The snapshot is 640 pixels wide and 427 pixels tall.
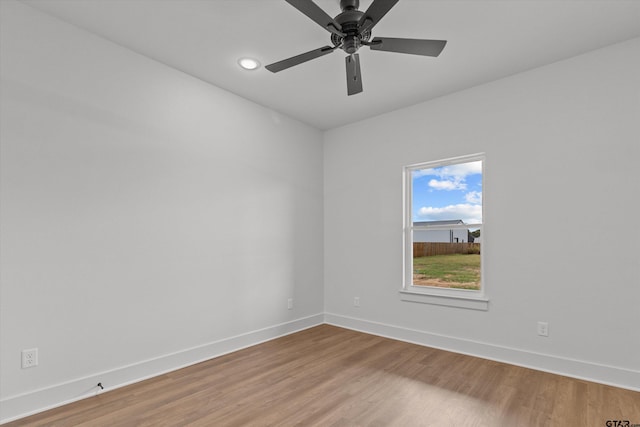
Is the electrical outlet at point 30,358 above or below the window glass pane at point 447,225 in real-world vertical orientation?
below

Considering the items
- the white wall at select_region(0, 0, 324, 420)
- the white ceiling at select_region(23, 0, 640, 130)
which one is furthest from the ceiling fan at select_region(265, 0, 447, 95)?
the white wall at select_region(0, 0, 324, 420)

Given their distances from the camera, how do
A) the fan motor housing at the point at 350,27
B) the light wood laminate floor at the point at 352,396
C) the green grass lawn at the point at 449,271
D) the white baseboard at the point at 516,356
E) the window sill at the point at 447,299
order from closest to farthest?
the fan motor housing at the point at 350,27 → the light wood laminate floor at the point at 352,396 → the white baseboard at the point at 516,356 → the window sill at the point at 447,299 → the green grass lawn at the point at 449,271

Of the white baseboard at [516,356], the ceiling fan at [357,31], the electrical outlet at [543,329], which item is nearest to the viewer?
the ceiling fan at [357,31]

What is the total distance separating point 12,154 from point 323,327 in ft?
11.8

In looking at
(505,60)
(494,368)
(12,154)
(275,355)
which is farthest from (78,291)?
(505,60)

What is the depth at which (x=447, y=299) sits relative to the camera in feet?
11.8

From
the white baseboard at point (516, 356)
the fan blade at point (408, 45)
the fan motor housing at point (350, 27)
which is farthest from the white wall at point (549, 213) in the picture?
the fan motor housing at point (350, 27)

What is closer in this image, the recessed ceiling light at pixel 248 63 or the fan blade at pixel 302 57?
the fan blade at pixel 302 57

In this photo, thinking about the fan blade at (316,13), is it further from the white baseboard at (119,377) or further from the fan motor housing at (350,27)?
the white baseboard at (119,377)

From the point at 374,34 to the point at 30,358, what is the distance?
3.41 meters

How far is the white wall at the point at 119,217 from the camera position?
2266 mm

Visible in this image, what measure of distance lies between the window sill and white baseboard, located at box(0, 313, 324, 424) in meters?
1.63

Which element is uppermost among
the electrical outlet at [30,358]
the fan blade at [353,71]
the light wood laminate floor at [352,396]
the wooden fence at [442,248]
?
the fan blade at [353,71]

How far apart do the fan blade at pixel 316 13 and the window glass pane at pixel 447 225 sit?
7.51 ft
